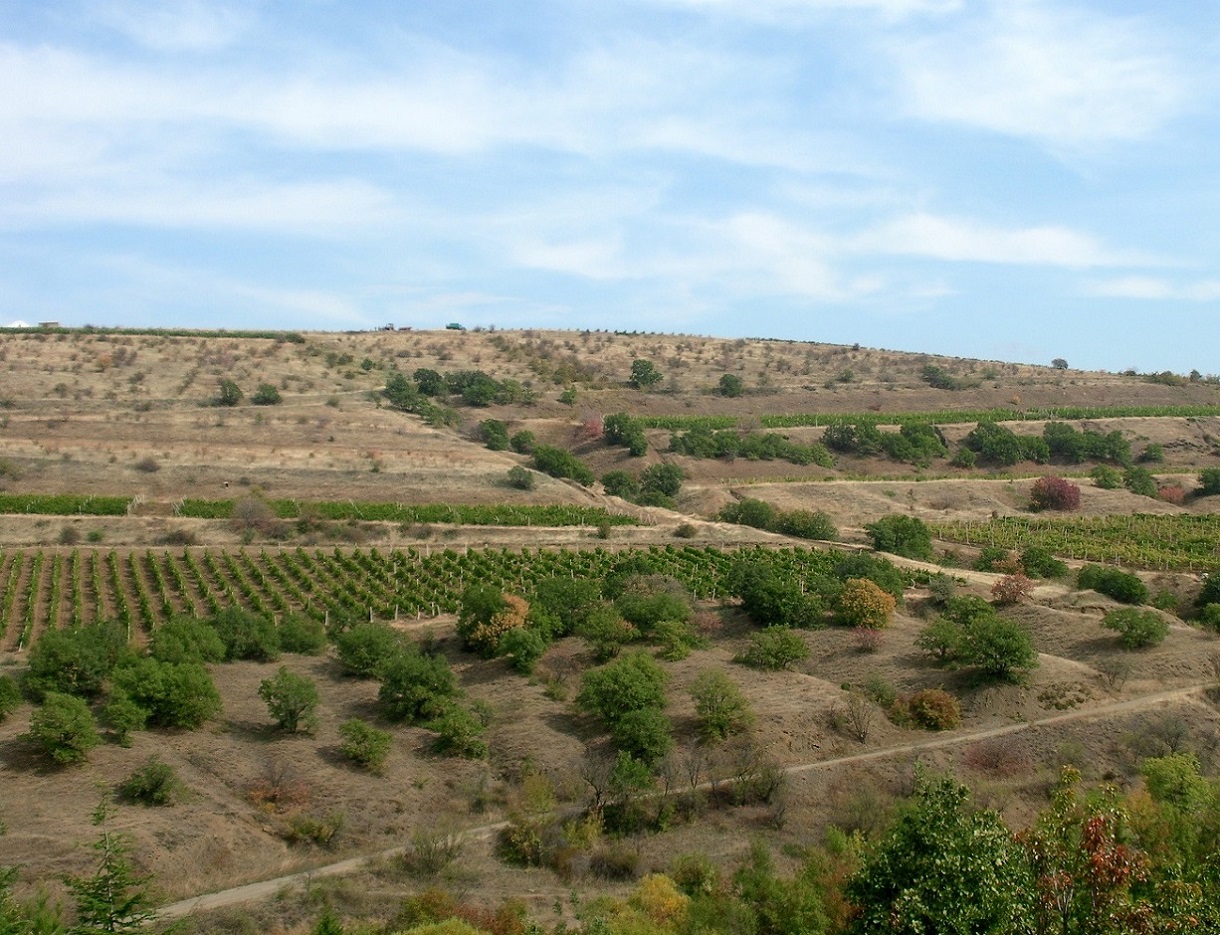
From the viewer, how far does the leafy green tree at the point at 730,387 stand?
110 m

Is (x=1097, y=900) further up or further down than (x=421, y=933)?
further up

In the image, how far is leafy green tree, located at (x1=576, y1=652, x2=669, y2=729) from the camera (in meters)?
34.3

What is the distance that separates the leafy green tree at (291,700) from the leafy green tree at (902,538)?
116ft

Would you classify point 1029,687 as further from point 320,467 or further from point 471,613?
point 320,467

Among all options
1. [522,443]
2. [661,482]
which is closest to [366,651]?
[661,482]

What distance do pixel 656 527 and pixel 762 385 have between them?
173ft

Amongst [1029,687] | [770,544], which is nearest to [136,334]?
[770,544]

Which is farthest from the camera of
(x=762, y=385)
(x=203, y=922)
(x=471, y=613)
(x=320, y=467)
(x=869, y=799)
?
(x=762, y=385)

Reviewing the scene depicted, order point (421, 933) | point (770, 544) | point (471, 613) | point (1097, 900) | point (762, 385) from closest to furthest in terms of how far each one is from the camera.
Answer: point (1097, 900)
point (421, 933)
point (471, 613)
point (770, 544)
point (762, 385)

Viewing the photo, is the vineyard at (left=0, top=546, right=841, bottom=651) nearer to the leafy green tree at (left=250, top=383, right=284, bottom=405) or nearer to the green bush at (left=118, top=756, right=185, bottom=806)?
the green bush at (left=118, top=756, right=185, bottom=806)

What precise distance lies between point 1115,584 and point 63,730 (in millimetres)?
42143

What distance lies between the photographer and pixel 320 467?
72250mm

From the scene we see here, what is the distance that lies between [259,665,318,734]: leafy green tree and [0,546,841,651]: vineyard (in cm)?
1054

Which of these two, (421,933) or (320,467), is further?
(320,467)
